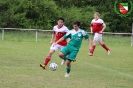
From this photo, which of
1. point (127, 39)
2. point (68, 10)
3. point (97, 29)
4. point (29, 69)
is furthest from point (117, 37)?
point (29, 69)

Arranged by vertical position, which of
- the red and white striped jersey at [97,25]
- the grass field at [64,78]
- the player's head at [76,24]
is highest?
the player's head at [76,24]

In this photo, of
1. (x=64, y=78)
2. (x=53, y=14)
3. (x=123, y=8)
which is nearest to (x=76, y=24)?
(x=64, y=78)

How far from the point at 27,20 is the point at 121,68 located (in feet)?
104

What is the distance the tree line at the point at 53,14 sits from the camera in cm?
4753

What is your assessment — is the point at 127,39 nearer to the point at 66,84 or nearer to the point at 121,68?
the point at 121,68

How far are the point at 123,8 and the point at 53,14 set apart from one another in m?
8.16

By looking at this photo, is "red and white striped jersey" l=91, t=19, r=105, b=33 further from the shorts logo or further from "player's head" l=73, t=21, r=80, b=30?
the shorts logo

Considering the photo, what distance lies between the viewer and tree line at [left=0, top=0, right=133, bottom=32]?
47531 millimetres

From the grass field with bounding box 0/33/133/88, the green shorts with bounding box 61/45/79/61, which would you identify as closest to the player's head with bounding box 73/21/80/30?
the green shorts with bounding box 61/45/79/61

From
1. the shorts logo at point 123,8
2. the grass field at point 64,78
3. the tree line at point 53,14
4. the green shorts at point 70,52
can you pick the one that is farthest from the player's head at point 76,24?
the shorts logo at point 123,8

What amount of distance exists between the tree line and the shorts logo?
18.6 inches

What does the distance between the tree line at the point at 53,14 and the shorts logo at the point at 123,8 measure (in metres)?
0.47

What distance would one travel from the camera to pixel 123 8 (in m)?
51.8

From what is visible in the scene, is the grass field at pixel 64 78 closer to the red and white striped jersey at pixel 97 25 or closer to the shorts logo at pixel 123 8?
the red and white striped jersey at pixel 97 25
